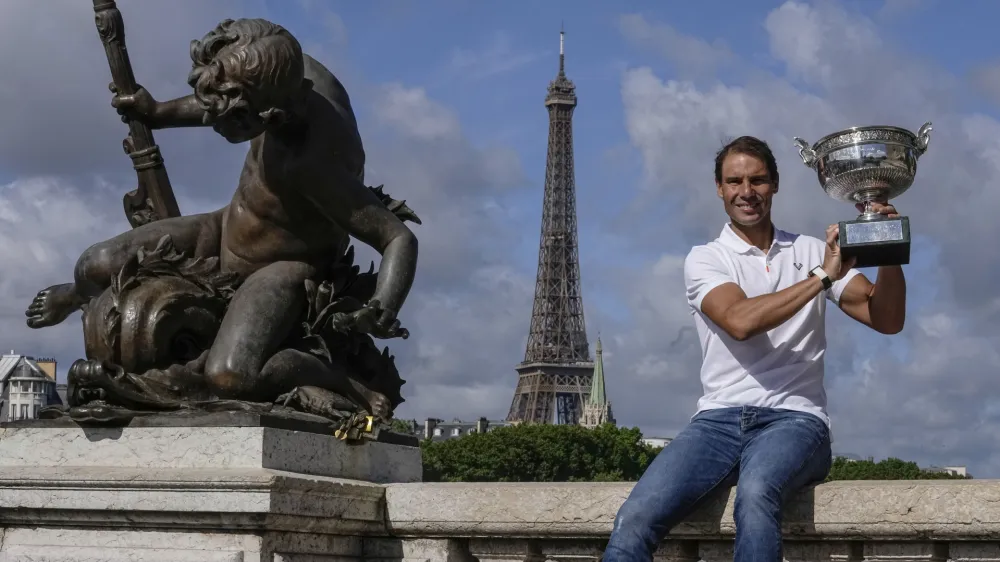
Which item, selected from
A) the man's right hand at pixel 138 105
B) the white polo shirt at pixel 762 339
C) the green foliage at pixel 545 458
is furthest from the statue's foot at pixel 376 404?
the green foliage at pixel 545 458

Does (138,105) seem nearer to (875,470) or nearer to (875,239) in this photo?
(875,239)

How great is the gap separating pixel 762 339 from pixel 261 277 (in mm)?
2774

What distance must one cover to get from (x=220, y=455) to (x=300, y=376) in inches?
28.3

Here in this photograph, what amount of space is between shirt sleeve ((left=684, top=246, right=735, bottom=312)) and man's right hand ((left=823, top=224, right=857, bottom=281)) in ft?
1.40

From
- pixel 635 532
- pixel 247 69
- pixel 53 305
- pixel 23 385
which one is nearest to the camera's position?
pixel 635 532

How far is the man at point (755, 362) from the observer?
5.93m

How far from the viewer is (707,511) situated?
6309 millimetres

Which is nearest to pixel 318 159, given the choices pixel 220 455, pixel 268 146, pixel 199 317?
pixel 268 146

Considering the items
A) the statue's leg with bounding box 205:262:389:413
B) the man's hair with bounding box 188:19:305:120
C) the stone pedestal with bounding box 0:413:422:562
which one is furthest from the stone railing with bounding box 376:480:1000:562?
the man's hair with bounding box 188:19:305:120

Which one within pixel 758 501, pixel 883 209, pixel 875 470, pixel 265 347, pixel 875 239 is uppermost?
pixel 875 470

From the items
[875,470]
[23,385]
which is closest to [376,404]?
[875,470]

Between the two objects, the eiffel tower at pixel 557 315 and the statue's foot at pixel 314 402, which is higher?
the eiffel tower at pixel 557 315

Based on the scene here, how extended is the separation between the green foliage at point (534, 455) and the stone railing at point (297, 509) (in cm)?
6252

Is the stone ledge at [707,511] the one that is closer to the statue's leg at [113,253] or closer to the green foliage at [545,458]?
the statue's leg at [113,253]
